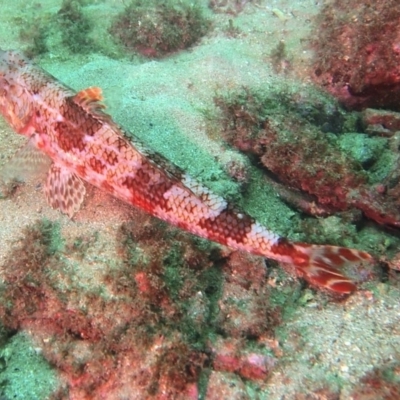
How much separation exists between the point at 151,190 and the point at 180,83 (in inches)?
102

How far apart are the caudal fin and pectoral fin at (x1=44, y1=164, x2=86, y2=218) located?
2.34 m

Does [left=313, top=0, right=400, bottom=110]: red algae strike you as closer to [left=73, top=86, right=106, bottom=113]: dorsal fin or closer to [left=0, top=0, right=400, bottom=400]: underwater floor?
[left=0, top=0, right=400, bottom=400]: underwater floor

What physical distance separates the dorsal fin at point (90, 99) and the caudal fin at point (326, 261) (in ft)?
7.88

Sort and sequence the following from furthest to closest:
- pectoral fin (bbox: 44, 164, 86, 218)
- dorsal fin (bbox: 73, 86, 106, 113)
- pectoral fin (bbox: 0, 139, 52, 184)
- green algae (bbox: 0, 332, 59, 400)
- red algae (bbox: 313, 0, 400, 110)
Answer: red algae (bbox: 313, 0, 400, 110)
pectoral fin (bbox: 0, 139, 52, 184)
pectoral fin (bbox: 44, 164, 86, 218)
dorsal fin (bbox: 73, 86, 106, 113)
green algae (bbox: 0, 332, 59, 400)

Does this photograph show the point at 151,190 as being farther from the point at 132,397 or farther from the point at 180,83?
the point at 180,83

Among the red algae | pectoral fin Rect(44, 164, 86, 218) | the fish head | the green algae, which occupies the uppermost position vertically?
the red algae

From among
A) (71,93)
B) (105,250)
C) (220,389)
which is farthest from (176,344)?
(71,93)

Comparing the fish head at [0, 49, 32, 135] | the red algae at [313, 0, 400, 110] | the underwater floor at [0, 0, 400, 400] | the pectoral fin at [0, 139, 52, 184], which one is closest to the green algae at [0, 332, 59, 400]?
the underwater floor at [0, 0, 400, 400]

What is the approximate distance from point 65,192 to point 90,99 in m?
1.09

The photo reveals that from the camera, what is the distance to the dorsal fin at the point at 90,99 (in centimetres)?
420

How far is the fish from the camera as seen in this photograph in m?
3.66

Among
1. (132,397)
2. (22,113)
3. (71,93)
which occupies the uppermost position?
(71,93)

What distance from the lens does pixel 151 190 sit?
398 centimetres

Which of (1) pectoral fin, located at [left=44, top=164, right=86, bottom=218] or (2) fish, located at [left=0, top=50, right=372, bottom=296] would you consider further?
(1) pectoral fin, located at [left=44, top=164, right=86, bottom=218]
